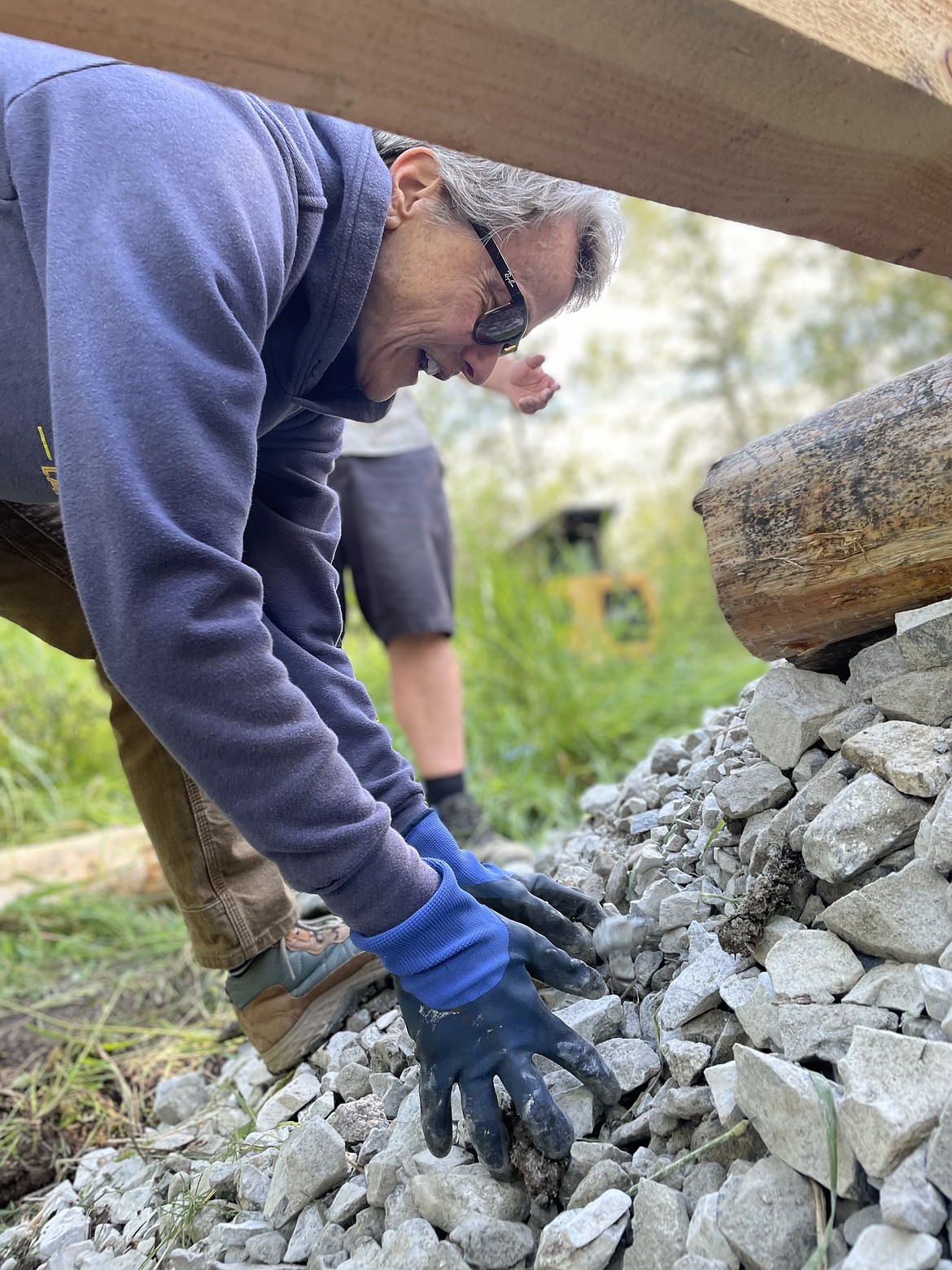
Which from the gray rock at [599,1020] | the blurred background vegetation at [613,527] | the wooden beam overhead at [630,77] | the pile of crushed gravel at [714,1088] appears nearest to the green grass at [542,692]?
the blurred background vegetation at [613,527]

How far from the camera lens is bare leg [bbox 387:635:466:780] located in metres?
2.88

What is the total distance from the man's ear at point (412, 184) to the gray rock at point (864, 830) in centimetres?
101

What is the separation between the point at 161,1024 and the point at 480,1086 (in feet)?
4.76

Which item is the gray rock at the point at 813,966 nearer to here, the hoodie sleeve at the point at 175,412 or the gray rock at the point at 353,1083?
the hoodie sleeve at the point at 175,412

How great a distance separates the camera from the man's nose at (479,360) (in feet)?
5.00

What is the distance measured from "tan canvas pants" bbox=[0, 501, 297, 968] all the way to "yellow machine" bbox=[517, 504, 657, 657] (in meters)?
2.77

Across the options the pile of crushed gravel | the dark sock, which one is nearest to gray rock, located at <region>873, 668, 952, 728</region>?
the pile of crushed gravel

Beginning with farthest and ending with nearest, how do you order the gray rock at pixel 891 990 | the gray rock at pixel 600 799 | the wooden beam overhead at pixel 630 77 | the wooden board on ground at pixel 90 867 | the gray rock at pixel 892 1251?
the wooden board on ground at pixel 90 867
the gray rock at pixel 600 799
the gray rock at pixel 891 990
the gray rock at pixel 892 1251
the wooden beam overhead at pixel 630 77

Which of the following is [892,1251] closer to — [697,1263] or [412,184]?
[697,1263]

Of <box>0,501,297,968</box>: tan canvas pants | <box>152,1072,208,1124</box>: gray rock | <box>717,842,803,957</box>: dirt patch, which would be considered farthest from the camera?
<box>152,1072,208,1124</box>: gray rock

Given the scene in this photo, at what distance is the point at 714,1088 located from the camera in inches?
43.9

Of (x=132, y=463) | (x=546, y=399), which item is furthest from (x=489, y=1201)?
(x=546, y=399)

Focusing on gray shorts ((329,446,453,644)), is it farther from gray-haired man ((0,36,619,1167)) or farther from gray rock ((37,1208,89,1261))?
gray rock ((37,1208,89,1261))

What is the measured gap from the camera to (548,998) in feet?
4.93
